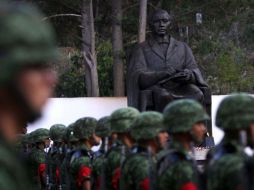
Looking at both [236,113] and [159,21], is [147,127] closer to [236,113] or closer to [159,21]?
[236,113]

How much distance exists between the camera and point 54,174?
45.1 ft

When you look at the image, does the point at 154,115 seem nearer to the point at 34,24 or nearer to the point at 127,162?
the point at 127,162

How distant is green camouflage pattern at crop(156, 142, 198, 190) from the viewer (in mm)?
5355

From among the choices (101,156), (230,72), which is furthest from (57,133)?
(230,72)

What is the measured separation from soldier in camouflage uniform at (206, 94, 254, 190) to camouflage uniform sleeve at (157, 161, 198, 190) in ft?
0.82

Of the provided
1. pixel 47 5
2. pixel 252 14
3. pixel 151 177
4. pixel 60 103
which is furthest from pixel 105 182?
pixel 252 14

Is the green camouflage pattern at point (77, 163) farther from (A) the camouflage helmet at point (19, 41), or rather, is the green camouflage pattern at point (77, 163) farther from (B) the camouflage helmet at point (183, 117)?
(A) the camouflage helmet at point (19, 41)

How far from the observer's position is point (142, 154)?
6.71 metres

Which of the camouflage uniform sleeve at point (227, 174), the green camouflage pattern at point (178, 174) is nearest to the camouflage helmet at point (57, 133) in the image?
the green camouflage pattern at point (178, 174)

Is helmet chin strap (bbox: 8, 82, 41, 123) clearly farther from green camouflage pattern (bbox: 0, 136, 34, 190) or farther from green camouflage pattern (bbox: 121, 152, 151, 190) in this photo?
green camouflage pattern (bbox: 121, 152, 151, 190)

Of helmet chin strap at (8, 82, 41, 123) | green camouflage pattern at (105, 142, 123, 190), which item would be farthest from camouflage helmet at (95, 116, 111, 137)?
helmet chin strap at (8, 82, 41, 123)

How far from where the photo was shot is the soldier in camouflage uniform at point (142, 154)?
650cm

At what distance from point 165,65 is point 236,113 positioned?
11.0 meters

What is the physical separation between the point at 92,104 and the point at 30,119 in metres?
17.0
